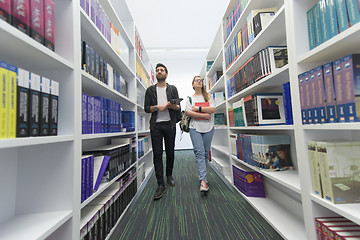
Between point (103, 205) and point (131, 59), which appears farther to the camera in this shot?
point (131, 59)

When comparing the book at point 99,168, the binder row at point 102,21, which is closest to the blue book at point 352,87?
the book at point 99,168

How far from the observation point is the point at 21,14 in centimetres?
50

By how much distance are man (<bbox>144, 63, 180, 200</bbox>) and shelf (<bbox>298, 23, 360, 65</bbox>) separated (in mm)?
1171

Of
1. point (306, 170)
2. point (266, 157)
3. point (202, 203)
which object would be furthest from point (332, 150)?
point (202, 203)

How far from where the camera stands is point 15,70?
0.47 metres

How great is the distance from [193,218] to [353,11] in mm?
1553

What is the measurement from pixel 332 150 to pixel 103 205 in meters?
1.34

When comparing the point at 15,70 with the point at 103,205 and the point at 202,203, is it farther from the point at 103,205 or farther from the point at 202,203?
the point at 202,203

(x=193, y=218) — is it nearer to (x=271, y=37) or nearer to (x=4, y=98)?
(x=4, y=98)

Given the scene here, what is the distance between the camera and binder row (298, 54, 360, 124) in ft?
1.82

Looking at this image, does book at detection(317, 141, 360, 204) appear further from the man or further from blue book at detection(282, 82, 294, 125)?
the man

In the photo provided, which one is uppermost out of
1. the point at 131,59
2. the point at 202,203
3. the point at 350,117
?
the point at 131,59

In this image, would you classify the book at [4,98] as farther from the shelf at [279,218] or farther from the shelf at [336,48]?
the shelf at [279,218]

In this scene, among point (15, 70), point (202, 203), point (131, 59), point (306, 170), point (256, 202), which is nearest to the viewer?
point (15, 70)
